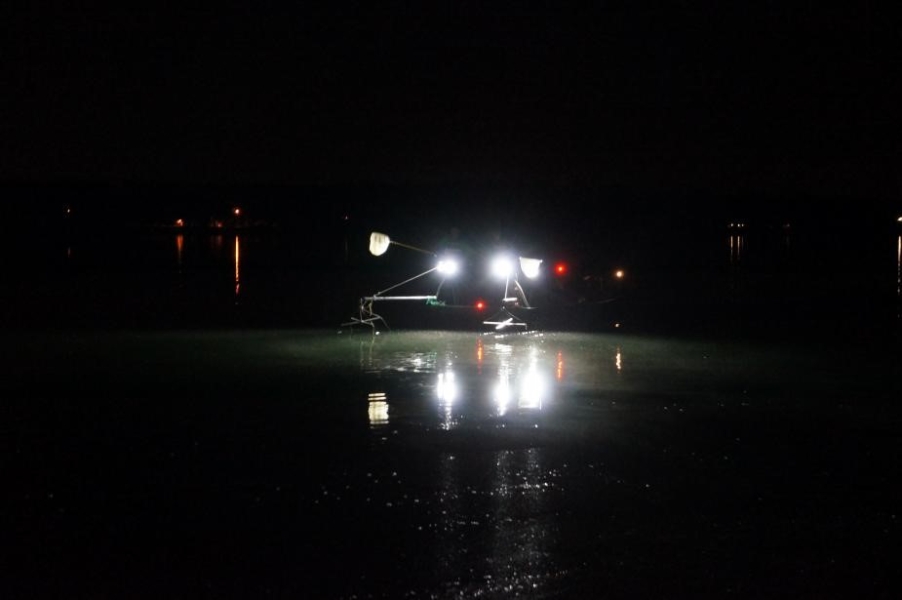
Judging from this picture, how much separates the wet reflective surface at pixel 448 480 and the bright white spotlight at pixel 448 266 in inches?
256

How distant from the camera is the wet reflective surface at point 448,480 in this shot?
534cm

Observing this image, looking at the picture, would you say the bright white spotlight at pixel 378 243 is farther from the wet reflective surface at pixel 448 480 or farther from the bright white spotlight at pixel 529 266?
the wet reflective surface at pixel 448 480

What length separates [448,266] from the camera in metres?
19.7

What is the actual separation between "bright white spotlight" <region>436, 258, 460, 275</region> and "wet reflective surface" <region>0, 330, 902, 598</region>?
6.50 metres

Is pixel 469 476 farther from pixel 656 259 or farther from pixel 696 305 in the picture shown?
pixel 656 259

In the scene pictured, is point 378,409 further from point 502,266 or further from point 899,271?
point 899,271

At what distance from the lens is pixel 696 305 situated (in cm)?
2412

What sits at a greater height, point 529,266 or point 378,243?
point 378,243

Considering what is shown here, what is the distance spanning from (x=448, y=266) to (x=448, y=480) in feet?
41.5

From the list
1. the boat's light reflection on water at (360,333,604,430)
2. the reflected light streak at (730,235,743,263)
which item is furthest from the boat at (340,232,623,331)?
the reflected light streak at (730,235,743,263)

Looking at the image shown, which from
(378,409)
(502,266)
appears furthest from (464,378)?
(502,266)

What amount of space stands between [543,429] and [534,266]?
38.4 ft

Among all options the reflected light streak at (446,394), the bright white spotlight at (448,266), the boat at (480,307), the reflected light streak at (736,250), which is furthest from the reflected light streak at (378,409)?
the reflected light streak at (736,250)

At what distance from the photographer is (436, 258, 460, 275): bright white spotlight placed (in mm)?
19578
